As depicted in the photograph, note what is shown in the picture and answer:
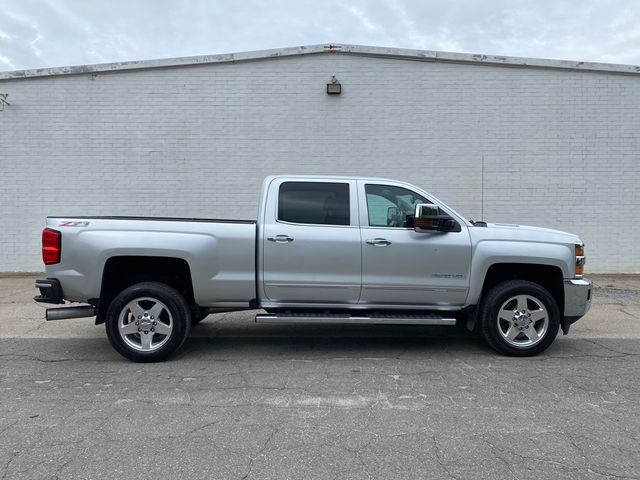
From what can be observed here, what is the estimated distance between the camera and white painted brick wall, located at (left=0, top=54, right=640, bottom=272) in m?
10.7

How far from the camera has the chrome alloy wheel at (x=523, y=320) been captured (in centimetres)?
534

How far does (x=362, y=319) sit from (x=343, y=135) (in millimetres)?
6351

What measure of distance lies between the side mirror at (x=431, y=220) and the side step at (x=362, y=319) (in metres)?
0.96

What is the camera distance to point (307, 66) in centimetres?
1067

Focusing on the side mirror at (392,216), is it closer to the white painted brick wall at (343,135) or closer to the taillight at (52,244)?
the taillight at (52,244)

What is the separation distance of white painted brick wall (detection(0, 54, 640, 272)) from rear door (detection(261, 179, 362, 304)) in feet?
17.8

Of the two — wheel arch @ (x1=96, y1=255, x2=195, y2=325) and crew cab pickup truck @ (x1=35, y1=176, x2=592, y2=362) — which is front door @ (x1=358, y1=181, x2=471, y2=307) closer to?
crew cab pickup truck @ (x1=35, y1=176, x2=592, y2=362)

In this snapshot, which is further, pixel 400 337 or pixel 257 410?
pixel 400 337

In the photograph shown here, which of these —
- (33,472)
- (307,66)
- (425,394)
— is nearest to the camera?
(33,472)

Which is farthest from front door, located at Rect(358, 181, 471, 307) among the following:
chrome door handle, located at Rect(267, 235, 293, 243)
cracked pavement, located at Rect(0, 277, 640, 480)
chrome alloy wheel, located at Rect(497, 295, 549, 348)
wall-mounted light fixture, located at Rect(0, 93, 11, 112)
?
wall-mounted light fixture, located at Rect(0, 93, 11, 112)

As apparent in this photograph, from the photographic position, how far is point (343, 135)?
10734 mm

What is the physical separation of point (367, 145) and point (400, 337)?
5.52 m

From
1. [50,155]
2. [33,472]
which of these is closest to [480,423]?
[33,472]

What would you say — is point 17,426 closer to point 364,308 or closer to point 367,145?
point 364,308
